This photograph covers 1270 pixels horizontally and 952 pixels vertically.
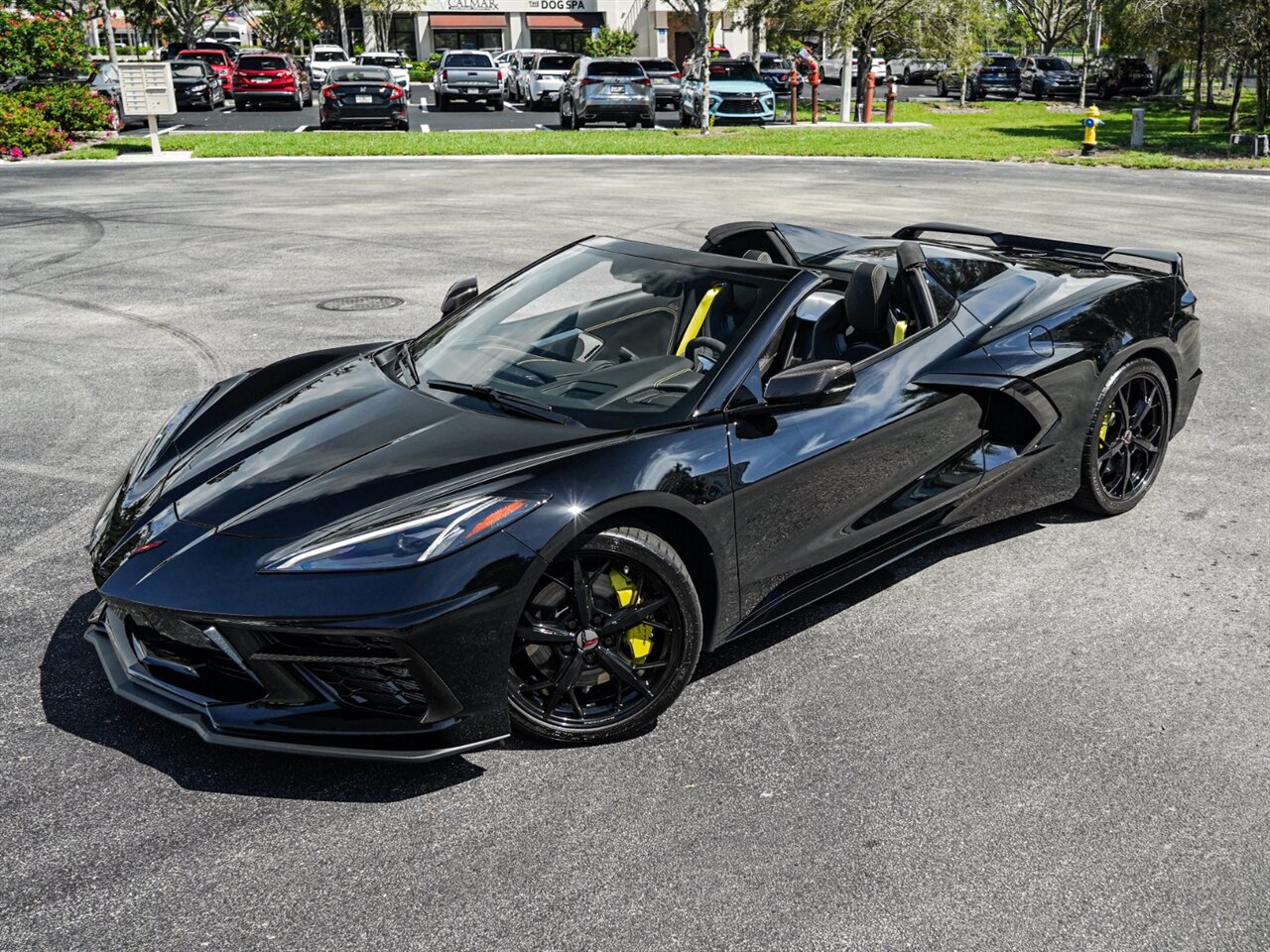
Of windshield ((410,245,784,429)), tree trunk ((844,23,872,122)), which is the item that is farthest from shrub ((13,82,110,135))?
windshield ((410,245,784,429))

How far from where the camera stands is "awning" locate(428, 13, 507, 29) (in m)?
73.4

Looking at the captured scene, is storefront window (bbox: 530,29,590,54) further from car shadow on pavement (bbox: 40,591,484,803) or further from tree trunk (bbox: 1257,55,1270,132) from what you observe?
car shadow on pavement (bbox: 40,591,484,803)

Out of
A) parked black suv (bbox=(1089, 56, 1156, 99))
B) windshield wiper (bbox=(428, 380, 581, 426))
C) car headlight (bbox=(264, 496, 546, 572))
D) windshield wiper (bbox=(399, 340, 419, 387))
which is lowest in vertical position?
car headlight (bbox=(264, 496, 546, 572))

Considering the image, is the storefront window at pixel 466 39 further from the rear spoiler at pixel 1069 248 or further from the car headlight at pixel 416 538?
the car headlight at pixel 416 538

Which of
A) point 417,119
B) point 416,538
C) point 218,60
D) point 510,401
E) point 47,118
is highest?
point 218,60

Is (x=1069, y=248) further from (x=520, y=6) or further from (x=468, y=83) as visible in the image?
(x=520, y=6)

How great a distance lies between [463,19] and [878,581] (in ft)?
246

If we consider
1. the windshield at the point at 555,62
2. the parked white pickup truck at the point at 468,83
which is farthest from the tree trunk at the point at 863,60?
the parked white pickup truck at the point at 468,83

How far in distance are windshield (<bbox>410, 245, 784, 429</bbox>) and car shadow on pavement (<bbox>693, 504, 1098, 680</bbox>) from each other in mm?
976

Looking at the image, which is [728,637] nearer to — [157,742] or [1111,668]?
[1111,668]

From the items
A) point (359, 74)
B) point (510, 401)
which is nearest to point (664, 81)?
point (359, 74)

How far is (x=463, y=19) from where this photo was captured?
73.8 metres

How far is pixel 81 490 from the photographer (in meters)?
6.02

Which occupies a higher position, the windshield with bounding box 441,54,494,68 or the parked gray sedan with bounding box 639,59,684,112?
the windshield with bounding box 441,54,494,68
